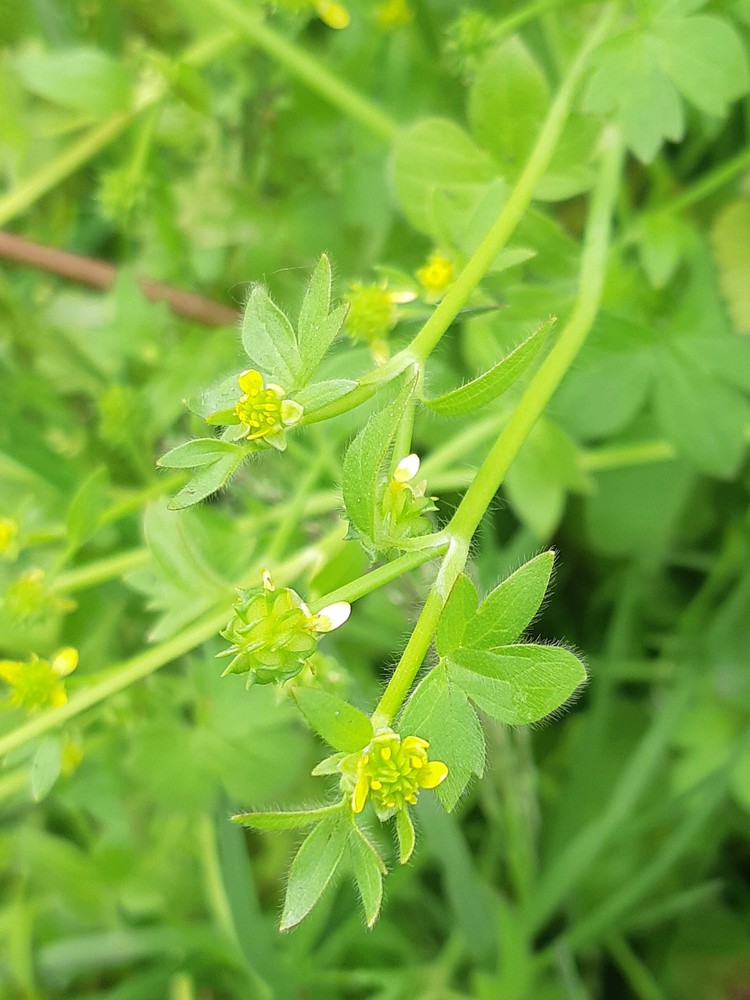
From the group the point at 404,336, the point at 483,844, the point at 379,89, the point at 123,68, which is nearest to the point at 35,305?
the point at 123,68

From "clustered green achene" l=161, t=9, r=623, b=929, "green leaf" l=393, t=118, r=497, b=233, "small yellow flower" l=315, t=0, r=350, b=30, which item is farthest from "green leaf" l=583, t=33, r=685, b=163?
"clustered green achene" l=161, t=9, r=623, b=929

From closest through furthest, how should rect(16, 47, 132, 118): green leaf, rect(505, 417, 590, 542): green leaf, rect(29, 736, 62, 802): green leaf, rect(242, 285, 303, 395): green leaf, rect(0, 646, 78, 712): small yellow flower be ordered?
1. rect(242, 285, 303, 395): green leaf
2. rect(29, 736, 62, 802): green leaf
3. rect(0, 646, 78, 712): small yellow flower
4. rect(505, 417, 590, 542): green leaf
5. rect(16, 47, 132, 118): green leaf

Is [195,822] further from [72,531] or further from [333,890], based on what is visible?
[72,531]

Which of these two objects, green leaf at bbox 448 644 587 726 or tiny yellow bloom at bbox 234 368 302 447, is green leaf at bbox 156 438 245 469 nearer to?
tiny yellow bloom at bbox 234 368 302 447

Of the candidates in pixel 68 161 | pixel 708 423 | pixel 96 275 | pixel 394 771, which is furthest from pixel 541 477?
pixel 68 161

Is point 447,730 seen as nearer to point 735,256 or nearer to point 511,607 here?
point 511,607

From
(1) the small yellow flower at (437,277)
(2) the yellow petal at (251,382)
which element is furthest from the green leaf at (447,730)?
(1) the small yellow flower at (437,277)
